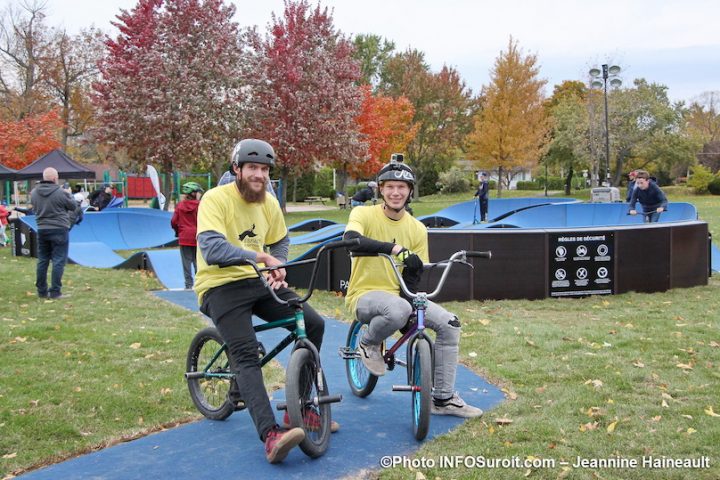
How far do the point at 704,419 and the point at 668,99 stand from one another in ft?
212

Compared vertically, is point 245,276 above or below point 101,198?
below

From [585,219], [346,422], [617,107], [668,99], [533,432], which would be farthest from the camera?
[668,99]

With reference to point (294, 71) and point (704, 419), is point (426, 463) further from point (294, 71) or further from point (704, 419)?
point (294, 71)

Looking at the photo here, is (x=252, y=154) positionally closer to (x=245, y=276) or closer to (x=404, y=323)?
(x=245, y=276)

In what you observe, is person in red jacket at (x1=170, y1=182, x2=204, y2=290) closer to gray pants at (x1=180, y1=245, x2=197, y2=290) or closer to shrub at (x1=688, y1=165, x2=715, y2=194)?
gray pants at (x1=180, y1=245, x2=197, y2=290)

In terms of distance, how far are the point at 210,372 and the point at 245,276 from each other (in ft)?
3.15

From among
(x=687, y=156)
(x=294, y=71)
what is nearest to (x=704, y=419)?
(x=294, y=71)

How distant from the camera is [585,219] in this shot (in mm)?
25969

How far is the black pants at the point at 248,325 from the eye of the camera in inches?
167

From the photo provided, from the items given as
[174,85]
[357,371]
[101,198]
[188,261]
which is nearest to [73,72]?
[174,85]

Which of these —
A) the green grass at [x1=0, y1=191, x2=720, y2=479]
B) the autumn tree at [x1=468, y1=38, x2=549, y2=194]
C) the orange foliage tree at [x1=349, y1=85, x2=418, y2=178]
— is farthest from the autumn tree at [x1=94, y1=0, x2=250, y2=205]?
the green grass at [x1=0, y1=191, x2=720, y2=479]

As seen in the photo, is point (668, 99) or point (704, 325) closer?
point (704, 325)

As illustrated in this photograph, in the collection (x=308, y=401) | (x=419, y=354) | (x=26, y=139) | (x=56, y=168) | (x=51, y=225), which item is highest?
(x=26, y=139)

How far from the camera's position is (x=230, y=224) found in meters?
4.50
